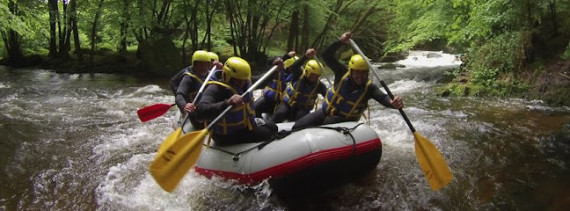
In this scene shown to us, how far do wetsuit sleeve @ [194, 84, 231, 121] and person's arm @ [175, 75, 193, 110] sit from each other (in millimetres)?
1060

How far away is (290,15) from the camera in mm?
17203

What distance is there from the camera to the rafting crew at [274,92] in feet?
22.3

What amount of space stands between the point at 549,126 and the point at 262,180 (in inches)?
220

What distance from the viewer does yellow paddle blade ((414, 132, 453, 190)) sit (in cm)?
411

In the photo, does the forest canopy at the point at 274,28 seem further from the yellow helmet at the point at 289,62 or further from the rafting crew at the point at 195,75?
the rafting crew at the point at 195,75

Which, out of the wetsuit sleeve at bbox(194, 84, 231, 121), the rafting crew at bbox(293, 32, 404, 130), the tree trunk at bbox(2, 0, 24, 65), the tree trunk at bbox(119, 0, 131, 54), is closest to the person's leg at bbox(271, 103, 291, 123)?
the rafting crew at bbox(293, 32, 404, 130)

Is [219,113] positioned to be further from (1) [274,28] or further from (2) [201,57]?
(1) [274,28]

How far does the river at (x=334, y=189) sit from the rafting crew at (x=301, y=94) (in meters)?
1.39

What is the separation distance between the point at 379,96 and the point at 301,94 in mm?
1673

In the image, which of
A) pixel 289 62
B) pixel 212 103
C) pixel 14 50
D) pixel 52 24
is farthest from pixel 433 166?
pixel 14 50

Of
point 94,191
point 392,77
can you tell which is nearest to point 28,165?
point 94,191

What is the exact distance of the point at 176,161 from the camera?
397 cm

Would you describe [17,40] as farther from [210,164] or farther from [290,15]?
[210,164]

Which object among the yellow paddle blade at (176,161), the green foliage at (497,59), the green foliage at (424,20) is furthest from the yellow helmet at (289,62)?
the green foliage at (497,59)
